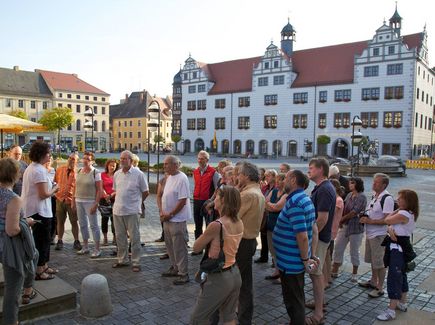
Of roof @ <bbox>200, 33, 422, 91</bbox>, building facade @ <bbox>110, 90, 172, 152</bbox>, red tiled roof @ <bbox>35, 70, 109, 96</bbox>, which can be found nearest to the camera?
roof @ <bbox>200, 33, 422, 91</bbox>

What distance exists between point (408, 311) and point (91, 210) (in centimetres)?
539

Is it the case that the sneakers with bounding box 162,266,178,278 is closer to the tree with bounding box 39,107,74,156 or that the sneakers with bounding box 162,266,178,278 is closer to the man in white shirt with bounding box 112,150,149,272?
the man in white shirt with bounding box 112,150,149,272

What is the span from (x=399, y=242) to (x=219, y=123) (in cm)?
5721

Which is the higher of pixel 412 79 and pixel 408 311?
pixel 412 79

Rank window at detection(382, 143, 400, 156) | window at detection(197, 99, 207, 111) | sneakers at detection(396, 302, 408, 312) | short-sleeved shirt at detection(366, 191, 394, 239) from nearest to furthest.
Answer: sneakers at detection(396, 302, 408, 312), short-sleeved shirt at detection(366, 191, 394, 239), window at detection(382, 143, 400, 156), window at detection(197, 99, 207, 111)

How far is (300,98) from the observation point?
52094mm

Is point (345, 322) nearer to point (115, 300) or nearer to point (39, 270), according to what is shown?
point (115, 300)

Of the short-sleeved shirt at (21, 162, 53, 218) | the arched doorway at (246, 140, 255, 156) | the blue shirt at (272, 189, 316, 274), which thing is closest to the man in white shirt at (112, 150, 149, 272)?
the short-sleeved shirt at (21, 162, 53, 218)

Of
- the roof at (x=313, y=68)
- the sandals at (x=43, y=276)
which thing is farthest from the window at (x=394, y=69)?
the sandals at (x=43, y=276)

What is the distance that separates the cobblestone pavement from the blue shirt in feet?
3.44

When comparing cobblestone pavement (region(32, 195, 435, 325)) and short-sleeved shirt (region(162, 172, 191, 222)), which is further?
short-sleeved shirt (region(162, 172, 191, 222))

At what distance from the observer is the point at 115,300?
16.9 ft

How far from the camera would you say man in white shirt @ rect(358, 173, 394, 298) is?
528cm

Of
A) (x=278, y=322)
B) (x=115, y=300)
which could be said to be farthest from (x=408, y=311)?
(x=115, y=300)
